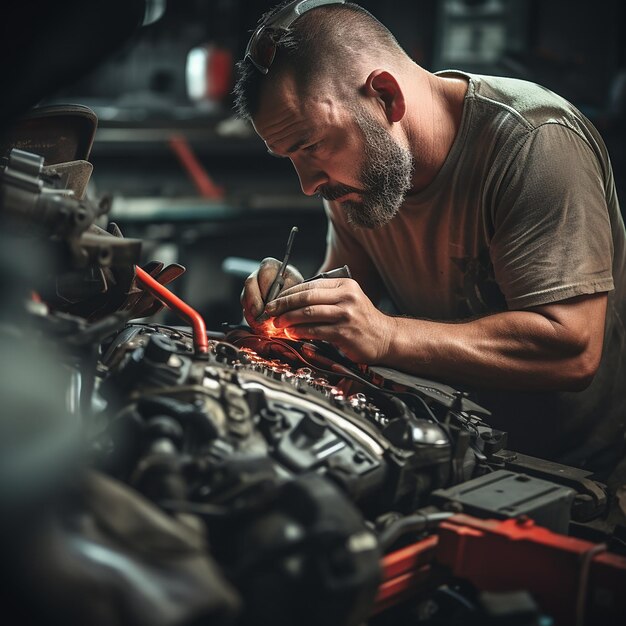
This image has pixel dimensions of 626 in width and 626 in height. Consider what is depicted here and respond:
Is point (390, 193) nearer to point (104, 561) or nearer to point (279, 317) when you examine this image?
point (279, 317)

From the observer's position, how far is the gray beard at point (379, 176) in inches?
61.7

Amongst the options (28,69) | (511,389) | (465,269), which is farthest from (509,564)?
(465,269)

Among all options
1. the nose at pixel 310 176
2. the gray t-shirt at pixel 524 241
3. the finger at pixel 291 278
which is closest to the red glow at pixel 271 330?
the finger at pixel 291 278

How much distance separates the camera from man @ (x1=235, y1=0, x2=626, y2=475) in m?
1.45

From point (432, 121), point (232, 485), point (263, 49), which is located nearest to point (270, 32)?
point (263, 49)

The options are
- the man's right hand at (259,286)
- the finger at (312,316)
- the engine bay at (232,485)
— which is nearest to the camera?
the engine bay at (232,485)

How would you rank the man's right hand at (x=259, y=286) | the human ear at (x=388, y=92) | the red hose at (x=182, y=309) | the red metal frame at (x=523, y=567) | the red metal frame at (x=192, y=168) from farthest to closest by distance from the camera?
the red metal frame at (x=192, y=168) → the human ear at (x=388, y=92) → the man's right hand at (x=259, y=286) → the red hose at (x=182, y=309) → the red metal frame at (x=523, y=567)

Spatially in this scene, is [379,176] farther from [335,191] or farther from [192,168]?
[192,168]

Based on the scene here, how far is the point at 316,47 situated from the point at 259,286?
47cm

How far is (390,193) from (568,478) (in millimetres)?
705

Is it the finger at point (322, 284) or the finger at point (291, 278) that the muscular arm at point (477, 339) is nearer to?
the finger at point (322, 284)

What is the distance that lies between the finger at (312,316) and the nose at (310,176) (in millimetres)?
365

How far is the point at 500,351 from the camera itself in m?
1.48

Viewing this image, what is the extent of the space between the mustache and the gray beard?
0.02 meters
